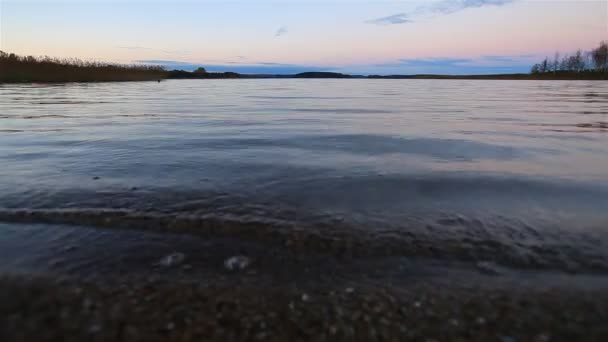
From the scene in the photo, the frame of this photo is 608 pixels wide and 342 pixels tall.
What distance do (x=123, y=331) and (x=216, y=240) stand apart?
1.11 m

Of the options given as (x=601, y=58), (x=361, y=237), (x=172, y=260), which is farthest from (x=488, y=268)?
(x=601, y=58)

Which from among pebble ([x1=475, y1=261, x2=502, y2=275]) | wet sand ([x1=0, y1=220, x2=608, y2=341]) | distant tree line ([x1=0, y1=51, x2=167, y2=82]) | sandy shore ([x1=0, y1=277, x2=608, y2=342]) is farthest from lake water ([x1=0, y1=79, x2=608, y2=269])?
distant tree line ([x1=0, y1=51, x2=167, y2=82])

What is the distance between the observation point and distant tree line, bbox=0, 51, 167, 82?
35281mm

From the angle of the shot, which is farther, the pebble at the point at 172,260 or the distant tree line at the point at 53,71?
the distant tree line at the point at 53,71

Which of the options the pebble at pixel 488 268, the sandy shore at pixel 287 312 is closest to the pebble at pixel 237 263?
the sandy shore at pixel 287 312

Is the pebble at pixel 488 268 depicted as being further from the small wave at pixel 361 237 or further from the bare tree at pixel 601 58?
the bare tree at pixel 601 58

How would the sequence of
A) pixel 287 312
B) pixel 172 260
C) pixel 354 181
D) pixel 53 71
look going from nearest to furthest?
pixel 287 312 < pixel 172 260 < pixel 354 181 < pixel 53 71

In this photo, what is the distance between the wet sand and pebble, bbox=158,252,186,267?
0.16ft

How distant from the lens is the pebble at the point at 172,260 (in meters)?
2.52

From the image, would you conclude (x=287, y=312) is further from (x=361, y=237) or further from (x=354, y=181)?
(x=354, y=181)

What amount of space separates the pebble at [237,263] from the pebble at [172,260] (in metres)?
0.32

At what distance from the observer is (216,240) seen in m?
2.89

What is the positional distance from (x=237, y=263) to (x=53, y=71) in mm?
46082

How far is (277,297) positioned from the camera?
2143 millimetres
